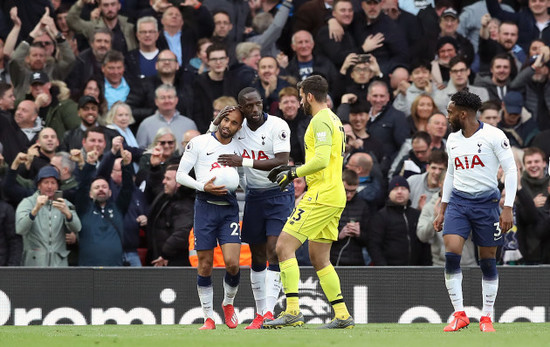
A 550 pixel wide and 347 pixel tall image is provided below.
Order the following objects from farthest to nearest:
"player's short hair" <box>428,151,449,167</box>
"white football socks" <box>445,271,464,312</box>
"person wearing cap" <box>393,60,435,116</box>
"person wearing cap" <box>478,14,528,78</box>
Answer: "person wearing cap" <box>478,14,528,78</box> < "person wearing cap" <box>393,60,435,116</box> < "player's short hair" <box>428,151,449,167</box> < "white football socks" <box>445,271,464,312</box>

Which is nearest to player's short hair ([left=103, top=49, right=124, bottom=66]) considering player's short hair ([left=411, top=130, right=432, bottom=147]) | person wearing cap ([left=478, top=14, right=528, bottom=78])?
player's short hair ([left=411, top=130, right=432, bottom=147])

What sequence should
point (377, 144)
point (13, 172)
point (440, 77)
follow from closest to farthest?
1. point (13, 172)
2. point (377, 144)
3. point (440, 77)

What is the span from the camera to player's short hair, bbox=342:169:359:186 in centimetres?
1512

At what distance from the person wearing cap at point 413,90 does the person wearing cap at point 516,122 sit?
50.5 inches

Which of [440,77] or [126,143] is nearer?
[126,143]

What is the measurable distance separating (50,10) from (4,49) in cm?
115

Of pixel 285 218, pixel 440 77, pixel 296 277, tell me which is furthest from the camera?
pixel 440 77

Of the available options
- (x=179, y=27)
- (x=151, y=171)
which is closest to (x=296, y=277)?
(x=151, y=171)

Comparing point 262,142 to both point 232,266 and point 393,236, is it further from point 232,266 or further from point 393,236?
point 393,236

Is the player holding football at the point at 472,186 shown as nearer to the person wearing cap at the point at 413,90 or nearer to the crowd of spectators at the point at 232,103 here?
the crowd of spectators at the point at 232,103

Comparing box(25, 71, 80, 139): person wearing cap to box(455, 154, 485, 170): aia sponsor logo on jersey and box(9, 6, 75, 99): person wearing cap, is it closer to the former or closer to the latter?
box(9, 6, 75, 99): person wearing cap

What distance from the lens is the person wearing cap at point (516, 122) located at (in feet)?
56.7

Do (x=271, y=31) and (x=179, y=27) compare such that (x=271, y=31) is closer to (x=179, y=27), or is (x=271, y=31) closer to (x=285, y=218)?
(x=179, y=27)

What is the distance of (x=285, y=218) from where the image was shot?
1218 centimetres
